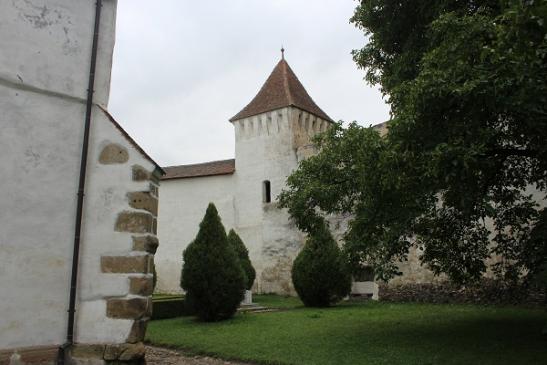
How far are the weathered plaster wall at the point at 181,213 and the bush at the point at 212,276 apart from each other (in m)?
11.3

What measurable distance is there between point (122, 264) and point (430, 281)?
46.6 feet

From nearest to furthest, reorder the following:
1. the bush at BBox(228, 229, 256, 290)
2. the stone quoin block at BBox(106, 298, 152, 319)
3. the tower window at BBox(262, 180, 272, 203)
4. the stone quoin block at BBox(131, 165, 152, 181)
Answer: the stone quoin block at BBox(106, 298, 152, 319), the stone quoin block at BBox(131, 165, 152, 181), the bush at BBox(228, 229, 256, 290), the tower window at BBox(262, 180, 272, 203)

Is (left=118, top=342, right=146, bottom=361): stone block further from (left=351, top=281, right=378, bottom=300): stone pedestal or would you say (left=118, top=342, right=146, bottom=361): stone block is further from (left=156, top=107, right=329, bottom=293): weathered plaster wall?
(left=156, top=107, right=329, bottom=293): weathered plaster wall

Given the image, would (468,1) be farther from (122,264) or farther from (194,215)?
(194,215)

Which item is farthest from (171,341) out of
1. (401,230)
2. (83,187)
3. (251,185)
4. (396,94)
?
(251,185)

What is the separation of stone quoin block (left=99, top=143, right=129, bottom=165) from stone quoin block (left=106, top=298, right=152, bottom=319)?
4.51ft

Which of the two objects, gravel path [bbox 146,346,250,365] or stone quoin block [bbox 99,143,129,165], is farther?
gravel path [bbox 146,346,250,365]

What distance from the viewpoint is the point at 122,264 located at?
4789 millimetres

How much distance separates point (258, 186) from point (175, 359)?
52.3ft

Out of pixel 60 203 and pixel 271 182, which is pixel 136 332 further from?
pixel 271 182

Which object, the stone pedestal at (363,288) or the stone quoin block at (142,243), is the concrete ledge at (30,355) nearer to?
the stone quoin block at (142,243)

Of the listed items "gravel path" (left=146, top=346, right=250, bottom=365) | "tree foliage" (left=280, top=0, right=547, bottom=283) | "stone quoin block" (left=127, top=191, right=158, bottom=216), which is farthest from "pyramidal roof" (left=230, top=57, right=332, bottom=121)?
"stone quoin block" (left=127, top=191, right=158, bottom=216)

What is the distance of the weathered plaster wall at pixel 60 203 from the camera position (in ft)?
14.7

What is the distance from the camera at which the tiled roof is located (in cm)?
2517
